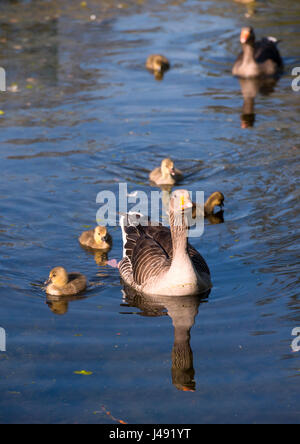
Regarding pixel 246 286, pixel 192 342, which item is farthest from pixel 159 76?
pixel 192 342

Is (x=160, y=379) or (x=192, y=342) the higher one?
(x=192, y=342)

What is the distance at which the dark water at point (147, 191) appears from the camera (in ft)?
26.0

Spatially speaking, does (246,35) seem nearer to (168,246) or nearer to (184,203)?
(168,246)

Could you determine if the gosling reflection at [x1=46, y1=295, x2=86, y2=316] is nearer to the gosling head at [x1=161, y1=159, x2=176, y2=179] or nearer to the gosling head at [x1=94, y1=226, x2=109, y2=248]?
the gosling head at [x1=94, y1=226, x2=109, y2=248]

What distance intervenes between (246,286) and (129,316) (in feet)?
5.54

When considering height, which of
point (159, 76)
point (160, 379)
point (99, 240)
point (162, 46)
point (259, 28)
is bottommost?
point (160, 379)

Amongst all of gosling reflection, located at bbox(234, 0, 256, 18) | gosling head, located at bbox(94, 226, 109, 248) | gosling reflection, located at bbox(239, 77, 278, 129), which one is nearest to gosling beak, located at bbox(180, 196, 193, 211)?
gosling head, located at bbox(94, 226, 109, 248)

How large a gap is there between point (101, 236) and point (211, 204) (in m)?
2.19

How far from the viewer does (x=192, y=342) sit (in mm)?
8844

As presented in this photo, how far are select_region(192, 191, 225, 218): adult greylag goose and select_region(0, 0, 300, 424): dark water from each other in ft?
0.94

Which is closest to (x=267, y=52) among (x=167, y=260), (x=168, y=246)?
(x=168, y=246)

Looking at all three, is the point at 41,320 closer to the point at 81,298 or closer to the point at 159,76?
the point at 81,298

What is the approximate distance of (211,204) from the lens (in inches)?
495

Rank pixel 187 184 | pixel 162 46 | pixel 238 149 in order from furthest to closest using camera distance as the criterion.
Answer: pixel 162 46, pixel 238 149, pixel 187 184
